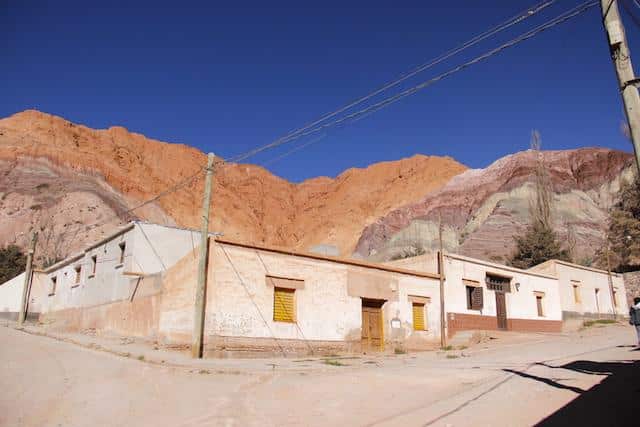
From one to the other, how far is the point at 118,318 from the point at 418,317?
42.1 feet

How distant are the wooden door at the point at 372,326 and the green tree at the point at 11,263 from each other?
3994 cm

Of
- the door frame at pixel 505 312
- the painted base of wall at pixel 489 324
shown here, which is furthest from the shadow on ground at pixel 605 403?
the door frame at pixel 505 312

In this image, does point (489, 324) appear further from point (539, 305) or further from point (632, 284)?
point (632, 284)

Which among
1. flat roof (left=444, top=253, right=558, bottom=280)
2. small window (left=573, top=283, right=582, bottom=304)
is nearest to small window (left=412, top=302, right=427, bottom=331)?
flat roof (left=444, top=253, right=558, bottom=280)

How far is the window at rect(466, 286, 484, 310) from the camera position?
24625 millimetres

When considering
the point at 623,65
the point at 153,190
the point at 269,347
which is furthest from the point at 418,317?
the point at 153,190

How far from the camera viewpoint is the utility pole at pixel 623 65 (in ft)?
20.3

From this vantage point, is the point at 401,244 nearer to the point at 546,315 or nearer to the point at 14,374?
the point at 546,315

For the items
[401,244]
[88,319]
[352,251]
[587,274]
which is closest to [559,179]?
[401,244]

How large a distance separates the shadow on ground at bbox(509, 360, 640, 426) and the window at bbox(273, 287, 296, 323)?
357 inches

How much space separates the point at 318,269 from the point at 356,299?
7.21 feet

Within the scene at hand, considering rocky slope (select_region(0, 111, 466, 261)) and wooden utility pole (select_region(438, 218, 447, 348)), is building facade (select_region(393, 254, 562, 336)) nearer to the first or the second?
wooden utility pole (select_region(438, 218, 447, 348))

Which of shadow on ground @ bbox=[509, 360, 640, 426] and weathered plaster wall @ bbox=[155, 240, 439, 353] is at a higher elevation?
weathered plaster wall @ bbox=[155, 240, 439, 353]

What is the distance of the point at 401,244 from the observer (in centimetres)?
7000
